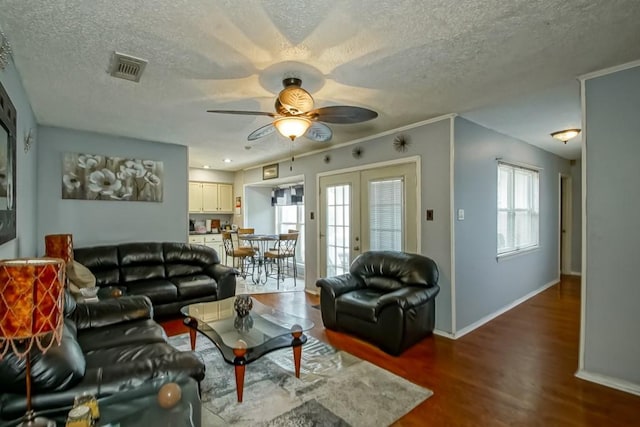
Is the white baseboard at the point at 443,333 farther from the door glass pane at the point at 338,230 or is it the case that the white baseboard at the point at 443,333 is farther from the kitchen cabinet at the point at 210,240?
the kitchen cabinet at the point at 210,240

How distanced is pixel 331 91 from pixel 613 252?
105 inches

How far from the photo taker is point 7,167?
2158mm

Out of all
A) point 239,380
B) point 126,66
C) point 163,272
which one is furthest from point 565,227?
point 126,66

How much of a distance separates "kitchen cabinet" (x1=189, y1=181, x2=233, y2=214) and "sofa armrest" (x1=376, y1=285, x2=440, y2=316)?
5.67m

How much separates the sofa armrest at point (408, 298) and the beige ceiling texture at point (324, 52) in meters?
1.93

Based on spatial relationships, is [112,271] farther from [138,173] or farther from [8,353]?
[8,353]

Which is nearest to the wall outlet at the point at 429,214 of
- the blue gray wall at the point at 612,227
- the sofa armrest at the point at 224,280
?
the blue gray wall at the point at 612,227

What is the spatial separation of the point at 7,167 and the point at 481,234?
15.0 feet

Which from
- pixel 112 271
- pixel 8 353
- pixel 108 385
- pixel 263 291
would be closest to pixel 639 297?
pixel 108 385

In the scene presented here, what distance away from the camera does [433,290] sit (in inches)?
131

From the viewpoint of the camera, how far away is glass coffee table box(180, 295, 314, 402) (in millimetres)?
2203

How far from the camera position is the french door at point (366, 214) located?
3953 millimetres

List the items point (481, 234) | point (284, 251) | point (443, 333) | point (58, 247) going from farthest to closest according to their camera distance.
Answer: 1. point (284, 251)
2. point (481, 234)
3. point (443, 333)
4. point (58, 247)

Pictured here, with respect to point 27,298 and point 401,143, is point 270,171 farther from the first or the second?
point 27,298
